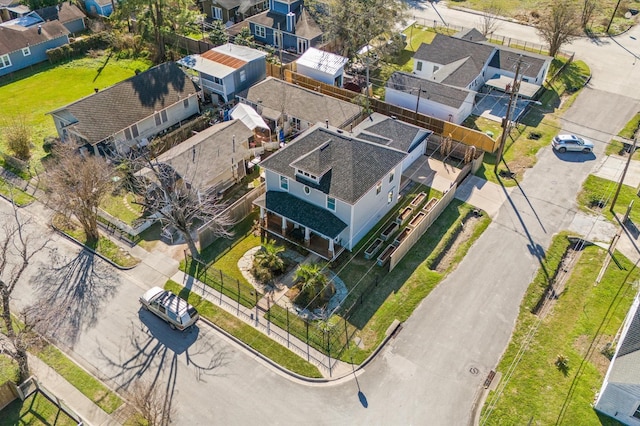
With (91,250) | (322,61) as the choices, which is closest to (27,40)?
(322,61)

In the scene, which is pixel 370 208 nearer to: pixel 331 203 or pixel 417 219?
pixel 331 203

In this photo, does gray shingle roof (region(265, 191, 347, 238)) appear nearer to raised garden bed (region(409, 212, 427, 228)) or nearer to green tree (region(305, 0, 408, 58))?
raised garden bed (region(409, 212, 427, 228))

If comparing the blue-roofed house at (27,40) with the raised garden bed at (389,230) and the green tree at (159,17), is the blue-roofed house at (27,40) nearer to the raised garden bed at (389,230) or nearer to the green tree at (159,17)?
the green tree at (159,17)

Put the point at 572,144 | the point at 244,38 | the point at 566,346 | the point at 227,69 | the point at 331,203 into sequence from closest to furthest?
1. the point at 566,346
2. the point at 331,203
3. the point at 572,144
4. the point at 227,69
5. the point at 244,38

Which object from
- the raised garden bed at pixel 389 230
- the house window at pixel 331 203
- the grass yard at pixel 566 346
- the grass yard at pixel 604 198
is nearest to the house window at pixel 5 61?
the house window at pixel 331 203

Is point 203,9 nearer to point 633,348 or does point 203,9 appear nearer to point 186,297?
point 186,297

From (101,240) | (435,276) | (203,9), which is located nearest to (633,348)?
(435,276)

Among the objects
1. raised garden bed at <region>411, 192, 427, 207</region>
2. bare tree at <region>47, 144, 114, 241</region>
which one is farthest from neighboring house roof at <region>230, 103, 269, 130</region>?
raised garden bed at <region>411, 192, 427, 207</region>

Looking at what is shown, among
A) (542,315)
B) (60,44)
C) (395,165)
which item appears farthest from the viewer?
(60,44)
